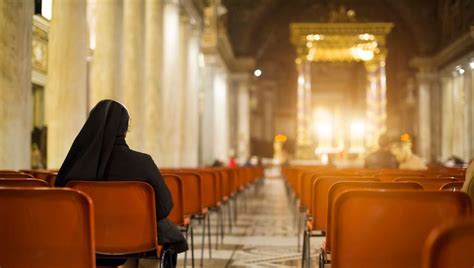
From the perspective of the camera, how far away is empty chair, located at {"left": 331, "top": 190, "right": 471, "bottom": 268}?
123 inches

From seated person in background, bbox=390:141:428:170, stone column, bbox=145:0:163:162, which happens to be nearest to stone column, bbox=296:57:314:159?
stone column, bbox=145:0:163:162

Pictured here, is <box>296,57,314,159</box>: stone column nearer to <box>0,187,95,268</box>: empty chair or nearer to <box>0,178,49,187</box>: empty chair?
<box>0,178,49,187</box>: empty chair

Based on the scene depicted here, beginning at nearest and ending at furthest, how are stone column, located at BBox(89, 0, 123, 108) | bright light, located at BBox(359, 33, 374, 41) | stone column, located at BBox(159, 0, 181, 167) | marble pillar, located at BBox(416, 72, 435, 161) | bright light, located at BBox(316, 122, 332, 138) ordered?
stone column, located at BBox(89, 0, 123, 108) → stone column, located at BBox(159, 0, 181, 167) → bright light, located at BBox(359, 33, 374, 41) → marble pillar, located at BBox(416, 72, 435, 161) → bright light, located at BBox(316, 122, 332, 138)

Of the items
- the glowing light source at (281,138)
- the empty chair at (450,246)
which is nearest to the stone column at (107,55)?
the empty chair at (450,246)

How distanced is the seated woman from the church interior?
1cm

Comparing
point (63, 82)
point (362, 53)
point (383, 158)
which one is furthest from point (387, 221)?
point (362, 53)

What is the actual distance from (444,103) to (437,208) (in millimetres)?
37677

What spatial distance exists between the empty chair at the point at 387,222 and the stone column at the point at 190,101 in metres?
18.9

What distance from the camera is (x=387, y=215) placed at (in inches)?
127

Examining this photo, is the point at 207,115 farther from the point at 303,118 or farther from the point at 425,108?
the point at 425,108

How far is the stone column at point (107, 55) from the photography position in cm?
1365

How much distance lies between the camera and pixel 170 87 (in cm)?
1983

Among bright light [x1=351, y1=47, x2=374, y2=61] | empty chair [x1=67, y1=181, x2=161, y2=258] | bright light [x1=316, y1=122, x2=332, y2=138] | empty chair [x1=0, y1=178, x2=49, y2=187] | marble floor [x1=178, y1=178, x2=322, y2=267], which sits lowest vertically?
marble floor [x1=178, y1=178, x2=322, y2=267]

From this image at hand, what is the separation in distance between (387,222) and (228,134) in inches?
1474
